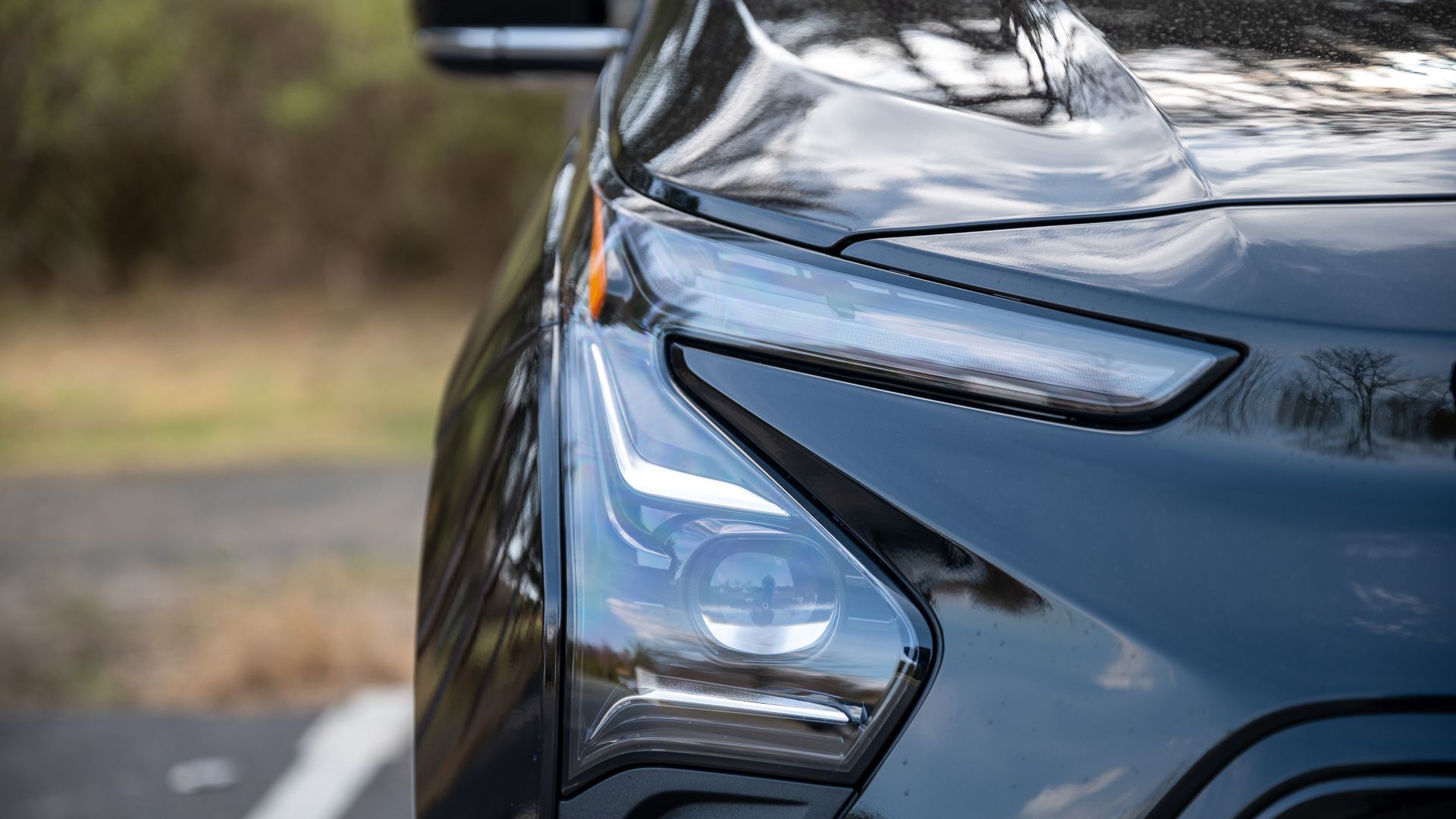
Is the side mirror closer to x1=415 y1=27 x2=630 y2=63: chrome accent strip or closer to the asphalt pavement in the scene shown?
x1=415 y1=27 x2=630 y2=63: chrome accent strip

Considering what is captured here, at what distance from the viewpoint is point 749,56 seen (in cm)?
116

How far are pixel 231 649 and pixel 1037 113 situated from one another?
112 inches

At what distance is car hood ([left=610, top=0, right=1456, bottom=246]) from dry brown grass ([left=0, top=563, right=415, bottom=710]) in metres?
2.36

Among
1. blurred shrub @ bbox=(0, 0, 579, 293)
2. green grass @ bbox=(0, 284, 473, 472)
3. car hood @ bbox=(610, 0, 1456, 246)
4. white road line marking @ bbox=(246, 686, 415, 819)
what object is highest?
car hood @ bbox=(610, 0, 1456, 246)

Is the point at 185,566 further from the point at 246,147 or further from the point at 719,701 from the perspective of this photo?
the point at 246,147

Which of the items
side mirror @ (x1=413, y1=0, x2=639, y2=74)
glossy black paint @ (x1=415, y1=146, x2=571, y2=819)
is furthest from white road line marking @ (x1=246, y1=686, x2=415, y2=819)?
glossy black paint @ (x1=415, y1=146, x2=571, y2=819)

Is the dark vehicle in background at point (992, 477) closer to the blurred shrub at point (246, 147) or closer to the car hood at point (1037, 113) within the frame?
the car hood at point (1037, 113)

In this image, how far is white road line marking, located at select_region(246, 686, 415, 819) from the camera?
257 centimetres

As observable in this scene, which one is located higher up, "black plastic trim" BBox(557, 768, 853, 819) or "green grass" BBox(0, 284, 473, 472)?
"black plastic trim" BBox(557, 768, 853, 819)

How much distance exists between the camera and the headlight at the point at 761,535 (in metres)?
0.83

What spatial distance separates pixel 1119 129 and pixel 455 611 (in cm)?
68

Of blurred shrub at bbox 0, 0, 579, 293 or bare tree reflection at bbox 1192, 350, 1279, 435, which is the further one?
blurred shrub at bbox 0, 0, 579, 293

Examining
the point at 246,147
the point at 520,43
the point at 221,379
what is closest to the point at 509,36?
the point at 520,43

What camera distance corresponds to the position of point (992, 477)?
2.79 feet
